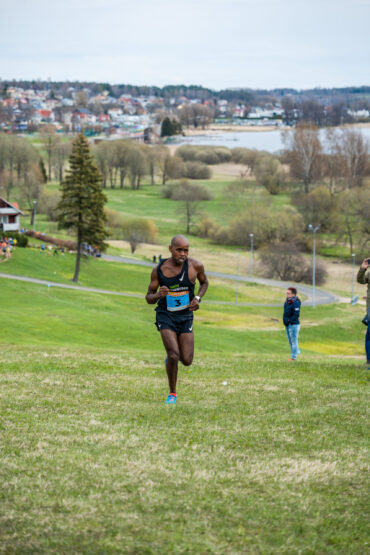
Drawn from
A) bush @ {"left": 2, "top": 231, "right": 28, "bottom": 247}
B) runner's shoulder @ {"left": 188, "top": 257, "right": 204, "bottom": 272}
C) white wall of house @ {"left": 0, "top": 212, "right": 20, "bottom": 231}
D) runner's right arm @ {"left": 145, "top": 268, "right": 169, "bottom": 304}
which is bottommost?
bush @ {"left": 2, "top": 231, "right": 28, "bottom": 247}

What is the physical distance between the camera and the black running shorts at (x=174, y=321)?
1214 centimetres

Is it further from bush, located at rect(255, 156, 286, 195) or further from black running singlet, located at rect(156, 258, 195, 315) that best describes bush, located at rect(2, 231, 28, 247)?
bush, located at rect(255, 156, 286, 195)

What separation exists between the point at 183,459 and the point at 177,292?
142 inches

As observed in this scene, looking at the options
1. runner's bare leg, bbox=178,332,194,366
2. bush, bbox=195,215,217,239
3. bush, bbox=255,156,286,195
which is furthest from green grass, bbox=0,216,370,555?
bush, bbox=255,156,286,195

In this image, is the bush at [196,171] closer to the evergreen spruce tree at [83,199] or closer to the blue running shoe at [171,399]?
the evergreen spruce tree at [83,199]

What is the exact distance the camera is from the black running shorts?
12.1 meters

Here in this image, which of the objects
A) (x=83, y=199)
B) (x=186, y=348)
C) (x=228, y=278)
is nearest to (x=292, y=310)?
(x=186, y=348)

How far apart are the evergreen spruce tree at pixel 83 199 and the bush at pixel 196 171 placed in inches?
4816

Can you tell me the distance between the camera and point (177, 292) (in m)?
12.1

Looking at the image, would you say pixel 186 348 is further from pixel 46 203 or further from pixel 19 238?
pixel 46 203

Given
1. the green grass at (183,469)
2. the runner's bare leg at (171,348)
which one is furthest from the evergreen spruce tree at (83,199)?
the runner's bare leg at (171,348)

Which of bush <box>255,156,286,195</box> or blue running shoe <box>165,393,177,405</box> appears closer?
blue running shoe <box>165,393,177,405</box>

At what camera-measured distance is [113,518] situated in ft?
23.9

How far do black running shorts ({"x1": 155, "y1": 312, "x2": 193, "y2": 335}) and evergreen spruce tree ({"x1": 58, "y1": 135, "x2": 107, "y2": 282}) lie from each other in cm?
5726
